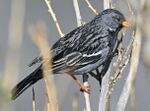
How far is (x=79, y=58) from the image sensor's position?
5.45 meters

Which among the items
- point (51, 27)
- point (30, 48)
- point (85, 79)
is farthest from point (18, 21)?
point (51, 27)

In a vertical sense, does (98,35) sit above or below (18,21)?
above

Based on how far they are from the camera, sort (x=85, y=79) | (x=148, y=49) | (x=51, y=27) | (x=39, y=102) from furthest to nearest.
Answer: (x=51, y=27), (x=39, y=102), (x=85, y=79), (x=148, y=49)

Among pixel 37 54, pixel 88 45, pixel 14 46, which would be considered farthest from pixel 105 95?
pixel 37 54

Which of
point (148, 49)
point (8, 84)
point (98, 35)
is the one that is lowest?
point (148, 49)

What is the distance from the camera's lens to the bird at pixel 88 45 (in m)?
5.31

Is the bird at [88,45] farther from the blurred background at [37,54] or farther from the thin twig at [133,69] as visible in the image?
the thin twig at [133,69]

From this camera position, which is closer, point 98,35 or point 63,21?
point 98,35

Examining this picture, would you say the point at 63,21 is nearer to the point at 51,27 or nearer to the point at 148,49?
the point at 51,27

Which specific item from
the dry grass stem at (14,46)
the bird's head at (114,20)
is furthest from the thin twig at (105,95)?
the bird's head at (114,20)

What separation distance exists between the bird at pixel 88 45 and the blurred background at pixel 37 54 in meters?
0.19

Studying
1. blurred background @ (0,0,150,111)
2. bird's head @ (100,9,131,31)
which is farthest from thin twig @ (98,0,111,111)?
bird's head @ (100,9,131,31)

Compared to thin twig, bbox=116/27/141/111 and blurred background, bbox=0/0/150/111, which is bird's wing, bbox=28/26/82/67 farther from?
thin twig, bbox=116/27/141/111

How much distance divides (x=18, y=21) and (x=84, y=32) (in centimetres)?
212
